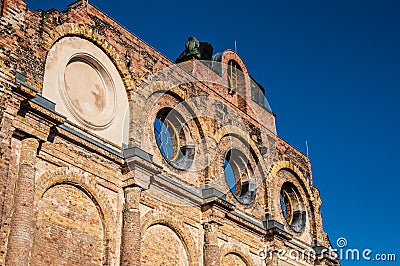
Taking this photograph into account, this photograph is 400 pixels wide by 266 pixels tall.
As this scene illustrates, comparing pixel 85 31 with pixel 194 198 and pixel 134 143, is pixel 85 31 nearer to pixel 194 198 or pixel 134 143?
pixel 134 143

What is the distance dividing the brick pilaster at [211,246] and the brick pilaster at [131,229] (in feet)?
10.9

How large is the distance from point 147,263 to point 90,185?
283 centimetres

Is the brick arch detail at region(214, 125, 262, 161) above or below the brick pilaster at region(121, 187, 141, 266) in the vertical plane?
above

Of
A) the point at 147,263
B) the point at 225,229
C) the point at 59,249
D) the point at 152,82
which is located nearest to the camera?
the point at 59,249

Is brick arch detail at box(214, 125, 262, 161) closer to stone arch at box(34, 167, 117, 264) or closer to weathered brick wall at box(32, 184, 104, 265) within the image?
stone arch at box(34, 167, 117, 264)

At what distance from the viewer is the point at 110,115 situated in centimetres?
1625

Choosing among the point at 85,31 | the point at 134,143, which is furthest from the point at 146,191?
the point at 85,31

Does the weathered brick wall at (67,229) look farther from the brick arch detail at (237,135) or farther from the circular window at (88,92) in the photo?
the brick arch detail at (237,135)

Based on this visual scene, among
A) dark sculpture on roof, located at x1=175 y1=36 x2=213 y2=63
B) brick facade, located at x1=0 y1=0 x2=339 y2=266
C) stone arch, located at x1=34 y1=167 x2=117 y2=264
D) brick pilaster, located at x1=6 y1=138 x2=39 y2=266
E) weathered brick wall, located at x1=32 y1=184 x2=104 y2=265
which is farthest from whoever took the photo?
dark sculpture on roof, located at x1=175 y1=36 x2=213 y2=63

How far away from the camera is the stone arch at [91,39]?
14.9 meters

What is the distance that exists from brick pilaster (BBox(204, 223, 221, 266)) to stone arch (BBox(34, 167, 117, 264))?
382 cm

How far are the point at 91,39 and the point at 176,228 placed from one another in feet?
19.6

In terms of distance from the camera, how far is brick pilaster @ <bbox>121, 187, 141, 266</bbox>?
14789mm

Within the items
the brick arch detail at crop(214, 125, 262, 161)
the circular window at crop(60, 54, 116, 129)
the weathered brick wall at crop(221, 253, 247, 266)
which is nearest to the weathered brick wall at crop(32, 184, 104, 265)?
the circular window at crop(60, 54, 116, 129)
